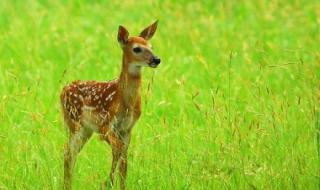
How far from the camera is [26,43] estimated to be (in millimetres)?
13117

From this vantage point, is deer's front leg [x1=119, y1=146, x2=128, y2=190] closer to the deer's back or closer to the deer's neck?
the deer's back

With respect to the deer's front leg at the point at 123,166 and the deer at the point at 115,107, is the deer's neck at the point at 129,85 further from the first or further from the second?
the deer's front leg at the point at 123,166

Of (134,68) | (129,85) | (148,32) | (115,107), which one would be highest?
(148,32)

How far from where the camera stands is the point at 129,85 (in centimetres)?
827

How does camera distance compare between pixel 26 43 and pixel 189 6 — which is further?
pixel 189 6

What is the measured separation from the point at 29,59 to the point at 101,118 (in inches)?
171

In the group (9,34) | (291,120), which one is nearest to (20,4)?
(9,34)

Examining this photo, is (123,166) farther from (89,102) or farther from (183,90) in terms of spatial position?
(183,90)

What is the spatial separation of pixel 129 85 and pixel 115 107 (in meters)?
0.21

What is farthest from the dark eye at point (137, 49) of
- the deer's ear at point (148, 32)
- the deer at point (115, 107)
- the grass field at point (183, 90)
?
the grass field at point (183, 90)

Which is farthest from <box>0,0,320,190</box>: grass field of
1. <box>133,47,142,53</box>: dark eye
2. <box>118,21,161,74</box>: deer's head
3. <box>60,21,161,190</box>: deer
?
<box>133,47,142,53</box>: dark eye

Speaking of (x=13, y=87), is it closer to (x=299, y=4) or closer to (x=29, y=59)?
(x=29, y=59)

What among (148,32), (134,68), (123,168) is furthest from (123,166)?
(148,32)

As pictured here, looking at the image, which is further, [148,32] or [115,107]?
[148,32]
